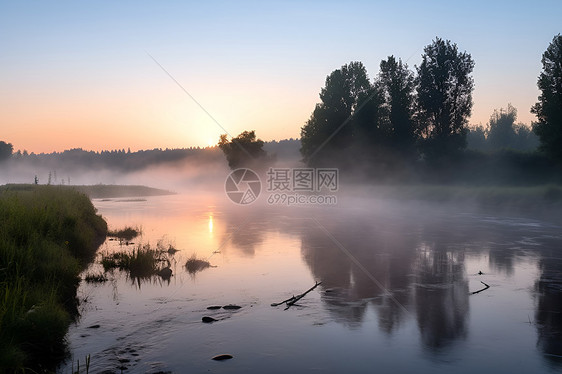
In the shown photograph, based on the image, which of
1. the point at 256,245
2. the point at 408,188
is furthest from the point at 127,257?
the point at 408,188

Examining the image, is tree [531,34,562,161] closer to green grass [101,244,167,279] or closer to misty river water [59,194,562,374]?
misty river water [59,194,562,374]

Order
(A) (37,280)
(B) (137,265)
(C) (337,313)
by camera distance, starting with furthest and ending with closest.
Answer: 1. (B) (137,265)
2. (A) (37,280)
3. (C) (337,313)

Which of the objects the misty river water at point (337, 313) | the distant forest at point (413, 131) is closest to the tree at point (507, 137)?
the distant forest at point (413, 131)

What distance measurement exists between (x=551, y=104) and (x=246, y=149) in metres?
73.2

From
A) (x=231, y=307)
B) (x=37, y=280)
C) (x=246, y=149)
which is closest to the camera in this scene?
(x=37, y=280)

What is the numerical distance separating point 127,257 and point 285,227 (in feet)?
59.5

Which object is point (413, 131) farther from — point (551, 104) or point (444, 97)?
point (551, 104)

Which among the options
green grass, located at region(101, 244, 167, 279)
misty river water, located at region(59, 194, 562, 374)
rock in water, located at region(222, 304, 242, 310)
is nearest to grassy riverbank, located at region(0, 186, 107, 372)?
misty river water, located at region(59, 194, 562, 374)

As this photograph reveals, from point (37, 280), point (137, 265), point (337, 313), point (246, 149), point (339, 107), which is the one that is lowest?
point (337, 313)

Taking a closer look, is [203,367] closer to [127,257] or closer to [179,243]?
[127,257]

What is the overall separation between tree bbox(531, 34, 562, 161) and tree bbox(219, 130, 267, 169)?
229 feet

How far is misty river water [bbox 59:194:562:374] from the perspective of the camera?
932cm

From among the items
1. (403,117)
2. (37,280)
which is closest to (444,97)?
(403,117)

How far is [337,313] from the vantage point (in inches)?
494
